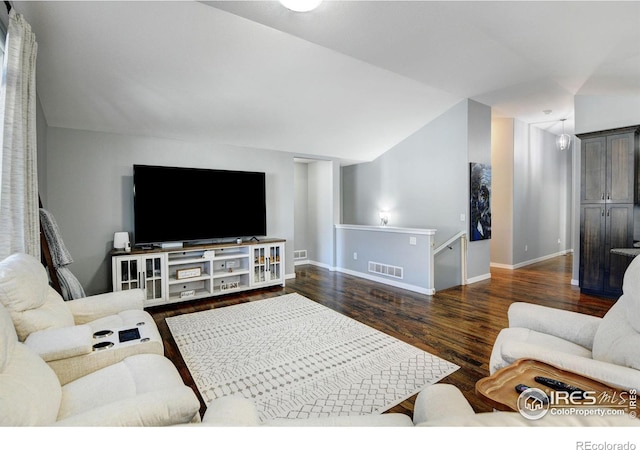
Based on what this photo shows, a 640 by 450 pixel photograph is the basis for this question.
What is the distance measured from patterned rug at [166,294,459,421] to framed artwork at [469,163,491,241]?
9.58 ft

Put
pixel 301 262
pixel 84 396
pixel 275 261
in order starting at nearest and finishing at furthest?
pixel 84 396 < pixel 275 261 < pixel 301 262

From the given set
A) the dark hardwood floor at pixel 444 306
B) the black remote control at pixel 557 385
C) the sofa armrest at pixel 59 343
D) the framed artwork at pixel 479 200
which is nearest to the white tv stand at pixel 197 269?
the dark hardwood floor at pixel 444 306

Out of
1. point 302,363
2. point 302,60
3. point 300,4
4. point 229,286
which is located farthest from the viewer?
point 229,286

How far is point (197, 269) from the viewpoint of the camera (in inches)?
163

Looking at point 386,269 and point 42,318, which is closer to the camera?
point 42,318

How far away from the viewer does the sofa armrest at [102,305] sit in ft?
7.11

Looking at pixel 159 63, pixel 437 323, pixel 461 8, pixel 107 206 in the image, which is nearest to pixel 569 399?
pixel 437 323

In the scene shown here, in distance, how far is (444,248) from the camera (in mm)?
4852

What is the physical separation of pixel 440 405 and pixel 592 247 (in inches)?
188

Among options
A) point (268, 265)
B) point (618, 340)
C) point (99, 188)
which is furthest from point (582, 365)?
point (99, 188)

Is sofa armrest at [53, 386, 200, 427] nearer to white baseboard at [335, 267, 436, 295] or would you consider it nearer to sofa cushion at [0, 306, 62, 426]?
sofa cushion at [0, 306, 62, 426]

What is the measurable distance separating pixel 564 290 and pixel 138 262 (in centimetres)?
595

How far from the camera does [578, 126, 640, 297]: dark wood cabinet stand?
12.8 feet

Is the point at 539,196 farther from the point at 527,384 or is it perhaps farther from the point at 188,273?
the point at 188,273
